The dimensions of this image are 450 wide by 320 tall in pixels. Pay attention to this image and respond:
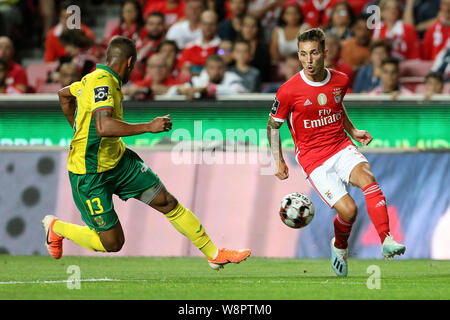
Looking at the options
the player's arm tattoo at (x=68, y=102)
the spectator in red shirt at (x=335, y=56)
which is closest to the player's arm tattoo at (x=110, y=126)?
the player's arm tattoo at (x=68, y=102)

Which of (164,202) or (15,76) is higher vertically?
(15,76)

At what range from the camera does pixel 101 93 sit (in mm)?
8125

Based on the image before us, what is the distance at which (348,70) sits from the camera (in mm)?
14328

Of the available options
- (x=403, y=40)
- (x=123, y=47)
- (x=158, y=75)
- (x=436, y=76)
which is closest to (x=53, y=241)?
(x=123, y=47)

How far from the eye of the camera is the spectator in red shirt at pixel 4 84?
1522 cm

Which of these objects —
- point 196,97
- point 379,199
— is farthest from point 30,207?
point 379,199

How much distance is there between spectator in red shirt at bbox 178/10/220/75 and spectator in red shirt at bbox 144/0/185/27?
66.1 inches

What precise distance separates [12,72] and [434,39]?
723 cm

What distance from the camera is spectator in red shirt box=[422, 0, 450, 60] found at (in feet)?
47.9

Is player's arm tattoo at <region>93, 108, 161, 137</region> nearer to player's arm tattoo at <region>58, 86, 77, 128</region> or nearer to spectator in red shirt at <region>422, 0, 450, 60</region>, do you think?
player's arm tattoo at <region>58, 86, 77, 128</region>

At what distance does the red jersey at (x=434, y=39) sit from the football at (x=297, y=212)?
21.5 ft

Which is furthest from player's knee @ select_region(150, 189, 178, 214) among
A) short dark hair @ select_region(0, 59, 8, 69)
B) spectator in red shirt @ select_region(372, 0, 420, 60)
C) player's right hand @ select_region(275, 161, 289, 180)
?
short dark hair @ select_region(0, 59, 8, 69)

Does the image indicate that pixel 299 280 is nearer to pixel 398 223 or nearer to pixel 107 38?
pixel 398 223

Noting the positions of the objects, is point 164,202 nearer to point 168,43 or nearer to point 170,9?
point 168,43
